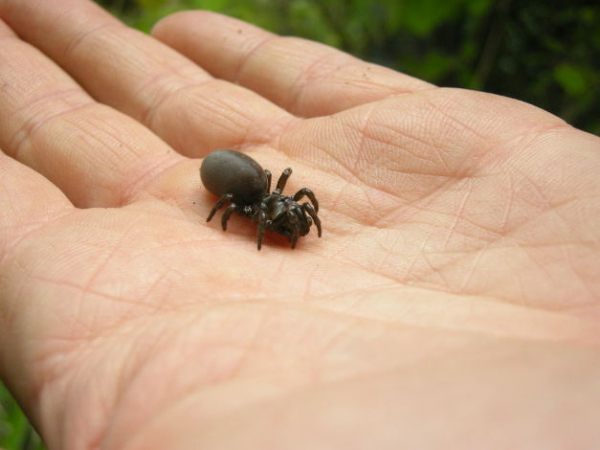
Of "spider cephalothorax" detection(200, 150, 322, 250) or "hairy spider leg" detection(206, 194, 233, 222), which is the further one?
"hairy spider leg" detection(206, 194, 233, 222)

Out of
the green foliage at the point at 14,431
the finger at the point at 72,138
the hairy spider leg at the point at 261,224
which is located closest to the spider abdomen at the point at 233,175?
the hairy spider leg at the point at 261,224

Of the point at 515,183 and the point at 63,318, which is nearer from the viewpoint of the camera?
the point at 63,318

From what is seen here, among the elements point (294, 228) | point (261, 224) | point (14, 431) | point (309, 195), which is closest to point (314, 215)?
point (294, 228)

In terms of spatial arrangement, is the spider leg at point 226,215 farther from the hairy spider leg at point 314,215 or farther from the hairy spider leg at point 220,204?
the hairy spider leg at point 314,215

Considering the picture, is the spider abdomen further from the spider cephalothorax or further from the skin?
the skin

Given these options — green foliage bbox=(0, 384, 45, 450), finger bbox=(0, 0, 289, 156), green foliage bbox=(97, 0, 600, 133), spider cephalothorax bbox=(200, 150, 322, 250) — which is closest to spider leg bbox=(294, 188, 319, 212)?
spider cephalothorax bbox=(200, 150, 322, 250)

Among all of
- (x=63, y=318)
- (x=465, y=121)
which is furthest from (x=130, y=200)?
(x=465, y=121)

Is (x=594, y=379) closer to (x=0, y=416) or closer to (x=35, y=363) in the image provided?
(x=35, y=363)
